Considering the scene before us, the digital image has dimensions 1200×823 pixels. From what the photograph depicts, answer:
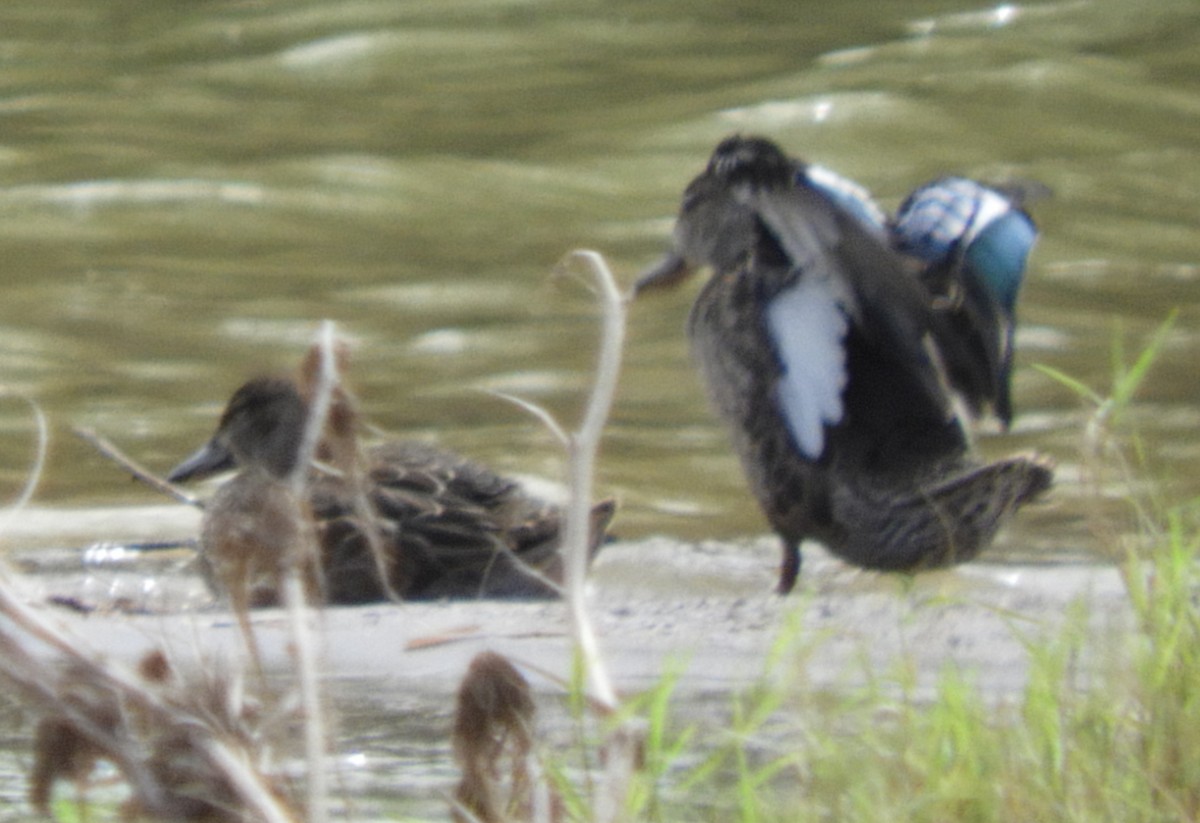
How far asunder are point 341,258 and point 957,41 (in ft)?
15.7

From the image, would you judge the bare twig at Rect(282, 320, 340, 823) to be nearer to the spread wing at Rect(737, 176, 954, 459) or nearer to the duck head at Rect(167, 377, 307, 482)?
the spread wing at Rect(737, 176, 954, 459)

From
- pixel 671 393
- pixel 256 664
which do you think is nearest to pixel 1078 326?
pixel 671 393

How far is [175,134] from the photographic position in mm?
12211

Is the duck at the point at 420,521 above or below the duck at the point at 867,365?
below

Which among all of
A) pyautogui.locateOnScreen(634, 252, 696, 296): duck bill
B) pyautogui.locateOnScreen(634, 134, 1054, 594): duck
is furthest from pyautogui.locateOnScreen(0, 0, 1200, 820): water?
pyautogui.locateOnScreen(634, 134, 1054, 594): duck

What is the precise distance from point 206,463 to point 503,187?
5.23 meters

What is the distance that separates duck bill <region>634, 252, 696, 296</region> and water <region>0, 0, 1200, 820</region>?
3.55 ft

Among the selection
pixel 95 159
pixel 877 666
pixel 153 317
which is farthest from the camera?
pixel 95 159

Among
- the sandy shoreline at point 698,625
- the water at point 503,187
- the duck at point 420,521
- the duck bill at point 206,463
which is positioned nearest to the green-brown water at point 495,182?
the water at point 503,187

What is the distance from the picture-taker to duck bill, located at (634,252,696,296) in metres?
4.86

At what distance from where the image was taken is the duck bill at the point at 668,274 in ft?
15.9

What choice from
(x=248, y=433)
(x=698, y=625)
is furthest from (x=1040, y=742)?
(x=248, y=433)

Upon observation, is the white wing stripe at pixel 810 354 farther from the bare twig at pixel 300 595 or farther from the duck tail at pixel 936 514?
the bare twig at pixel 300 595

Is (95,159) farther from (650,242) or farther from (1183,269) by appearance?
(1183,269)
